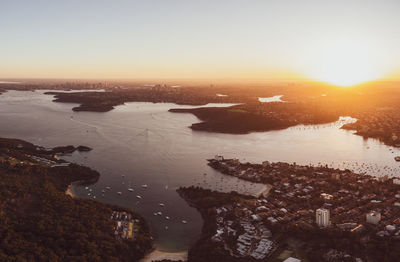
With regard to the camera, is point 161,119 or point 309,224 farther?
point 161,119

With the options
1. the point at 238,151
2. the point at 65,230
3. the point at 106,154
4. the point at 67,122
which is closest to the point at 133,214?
the point at 65,230

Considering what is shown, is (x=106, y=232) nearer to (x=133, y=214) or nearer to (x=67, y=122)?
(x=133, y=214)

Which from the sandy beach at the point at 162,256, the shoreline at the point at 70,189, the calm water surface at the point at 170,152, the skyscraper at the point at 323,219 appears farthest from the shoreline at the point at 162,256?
the shoreline at the point at 70,189

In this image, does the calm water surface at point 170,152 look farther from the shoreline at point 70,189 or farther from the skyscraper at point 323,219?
the skyscraper at point 323,219

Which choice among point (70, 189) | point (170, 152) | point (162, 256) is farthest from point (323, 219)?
point (170, 152)

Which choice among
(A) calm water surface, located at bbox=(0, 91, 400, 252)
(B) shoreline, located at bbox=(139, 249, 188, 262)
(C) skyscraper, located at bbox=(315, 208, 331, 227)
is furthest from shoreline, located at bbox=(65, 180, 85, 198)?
(C) skyscraper, located at bbox=(315, 208, 331, 227)

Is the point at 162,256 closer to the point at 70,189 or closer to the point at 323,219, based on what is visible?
the point at 323,219
